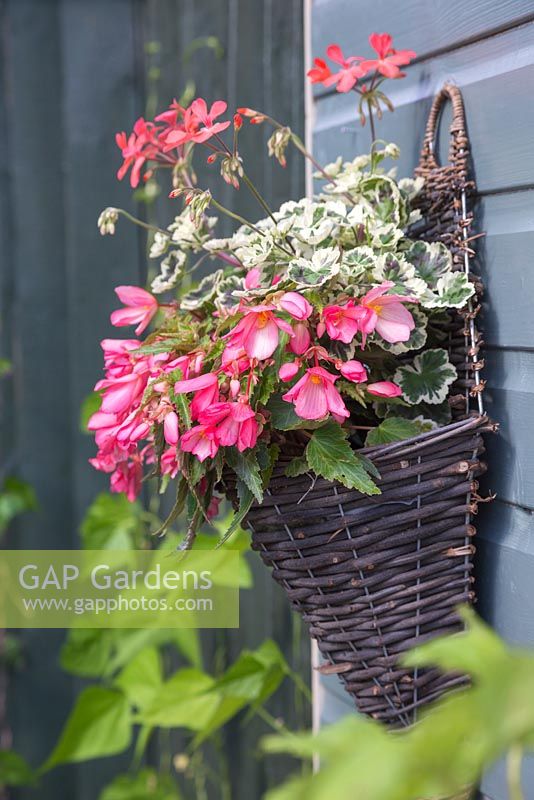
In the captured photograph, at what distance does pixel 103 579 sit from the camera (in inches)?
69.8

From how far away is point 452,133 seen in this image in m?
0.83

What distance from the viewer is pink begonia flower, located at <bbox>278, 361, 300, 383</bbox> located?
0.69 meters

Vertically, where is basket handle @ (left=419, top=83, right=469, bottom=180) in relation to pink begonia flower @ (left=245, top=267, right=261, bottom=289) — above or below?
above

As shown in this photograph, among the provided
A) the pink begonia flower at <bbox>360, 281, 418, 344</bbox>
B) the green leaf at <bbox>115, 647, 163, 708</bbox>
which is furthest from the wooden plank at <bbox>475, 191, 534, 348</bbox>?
the green leaf at <bbox>115, 647, 163, 708</bbox>

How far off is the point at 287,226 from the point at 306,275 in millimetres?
69

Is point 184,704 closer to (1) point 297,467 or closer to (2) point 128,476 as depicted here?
(2) point 128,476

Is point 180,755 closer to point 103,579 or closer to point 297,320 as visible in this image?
point 103,579

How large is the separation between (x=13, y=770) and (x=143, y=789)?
0.36 m

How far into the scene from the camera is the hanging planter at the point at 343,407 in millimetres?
713

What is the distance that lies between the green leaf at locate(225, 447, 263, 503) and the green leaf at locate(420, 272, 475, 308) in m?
0.20

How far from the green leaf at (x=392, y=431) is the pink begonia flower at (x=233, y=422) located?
0.12 m

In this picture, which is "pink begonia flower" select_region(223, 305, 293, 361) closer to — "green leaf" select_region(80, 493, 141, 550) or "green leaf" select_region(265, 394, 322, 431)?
"green leaf" select_region(265, 394, 322, 431)

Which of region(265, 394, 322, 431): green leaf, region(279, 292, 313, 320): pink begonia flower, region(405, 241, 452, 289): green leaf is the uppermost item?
region(405, 241, 452, 289): green leaf

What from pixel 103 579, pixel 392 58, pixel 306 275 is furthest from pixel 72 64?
pixel 306 275
